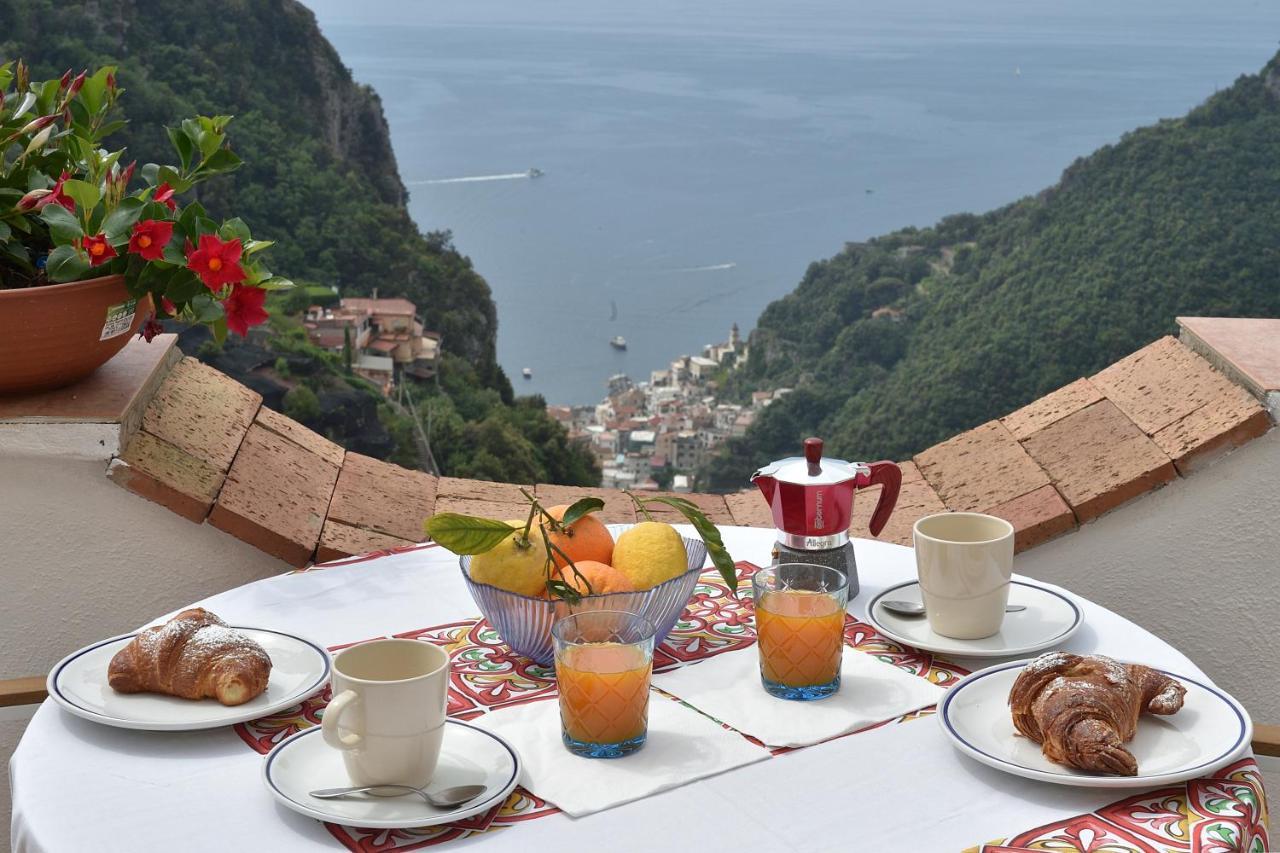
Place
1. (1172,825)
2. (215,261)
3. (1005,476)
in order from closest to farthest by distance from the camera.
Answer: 1. (1172,825)
2. (215,261)
3. (1005,476)

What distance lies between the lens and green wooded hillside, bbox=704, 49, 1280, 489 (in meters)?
9.09

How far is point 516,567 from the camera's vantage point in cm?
113

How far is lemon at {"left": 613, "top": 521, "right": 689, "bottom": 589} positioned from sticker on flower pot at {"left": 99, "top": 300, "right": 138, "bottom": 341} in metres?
0.77

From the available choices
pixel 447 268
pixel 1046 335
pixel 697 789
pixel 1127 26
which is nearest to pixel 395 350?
pixel 447 268

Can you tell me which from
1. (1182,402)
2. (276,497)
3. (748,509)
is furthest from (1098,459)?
(276,497)

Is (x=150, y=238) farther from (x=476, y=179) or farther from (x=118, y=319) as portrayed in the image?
(x=476, y=179)

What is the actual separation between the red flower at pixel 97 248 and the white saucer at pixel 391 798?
723 mm

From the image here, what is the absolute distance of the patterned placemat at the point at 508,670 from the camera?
897mm

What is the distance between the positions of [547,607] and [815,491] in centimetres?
29

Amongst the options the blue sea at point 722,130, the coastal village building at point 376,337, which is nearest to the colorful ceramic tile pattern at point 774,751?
the coastal village building at point 376,337

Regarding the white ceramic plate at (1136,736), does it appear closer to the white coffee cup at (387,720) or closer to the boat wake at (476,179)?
the white coffee cup at (387,720)

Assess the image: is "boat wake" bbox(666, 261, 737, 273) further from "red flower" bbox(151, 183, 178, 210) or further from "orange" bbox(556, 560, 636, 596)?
"orange" bbox(556, 560, 636, 596)

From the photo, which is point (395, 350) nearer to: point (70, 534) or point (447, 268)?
point (447, 268)

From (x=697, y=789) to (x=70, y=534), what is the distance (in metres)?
1.14
